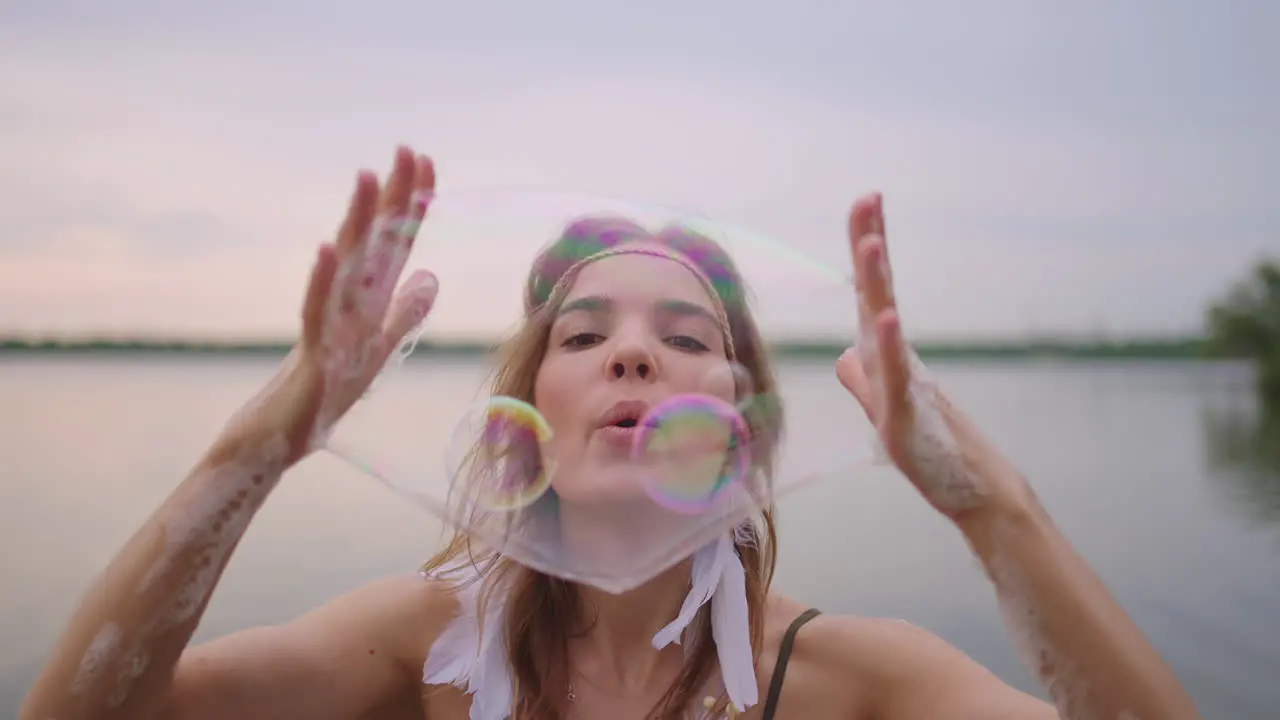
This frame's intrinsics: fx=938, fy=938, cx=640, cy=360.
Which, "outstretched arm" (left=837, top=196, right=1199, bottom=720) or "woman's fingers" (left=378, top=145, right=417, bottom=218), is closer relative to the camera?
"outstretched arm" (left=837, top=196, right=1199, bottom=720)

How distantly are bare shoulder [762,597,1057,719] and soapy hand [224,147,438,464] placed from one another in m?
1.52

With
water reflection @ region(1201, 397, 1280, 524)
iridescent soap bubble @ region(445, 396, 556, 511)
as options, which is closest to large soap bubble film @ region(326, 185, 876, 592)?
iridescent soap bubble @ region(445, 396, 556, 511)

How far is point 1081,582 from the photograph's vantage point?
2.11 metres

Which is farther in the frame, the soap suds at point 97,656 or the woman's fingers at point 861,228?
the soap suds at point 97,656

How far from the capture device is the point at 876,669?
9.17 feet

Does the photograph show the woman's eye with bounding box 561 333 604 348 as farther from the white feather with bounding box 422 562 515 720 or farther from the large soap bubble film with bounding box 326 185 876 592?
the white feather with bounding box 422 562 515 720

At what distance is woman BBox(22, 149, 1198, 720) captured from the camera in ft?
6.92

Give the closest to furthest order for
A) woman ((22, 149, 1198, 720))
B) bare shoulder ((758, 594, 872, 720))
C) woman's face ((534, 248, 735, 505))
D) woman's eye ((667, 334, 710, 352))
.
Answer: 1. woman ((22, 149, 1198, 720))
2. woman's face ((534, 248, 735, 505))
3. woman's eye ((667, 334, 710, 352))
4. bare shoulder ((758, 594, 872, 720))

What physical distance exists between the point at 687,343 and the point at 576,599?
99cm

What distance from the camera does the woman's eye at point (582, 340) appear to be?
2580 millimetres

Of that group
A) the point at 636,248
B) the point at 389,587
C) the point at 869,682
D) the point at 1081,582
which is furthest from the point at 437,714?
the point at 1081,582

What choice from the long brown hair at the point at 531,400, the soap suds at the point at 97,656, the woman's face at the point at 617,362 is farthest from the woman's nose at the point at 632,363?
the soap suds at the point at 97,656

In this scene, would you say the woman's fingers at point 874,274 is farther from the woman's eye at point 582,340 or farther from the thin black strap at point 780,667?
the thin black strap at point 780,667

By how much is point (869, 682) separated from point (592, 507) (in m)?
1.02
